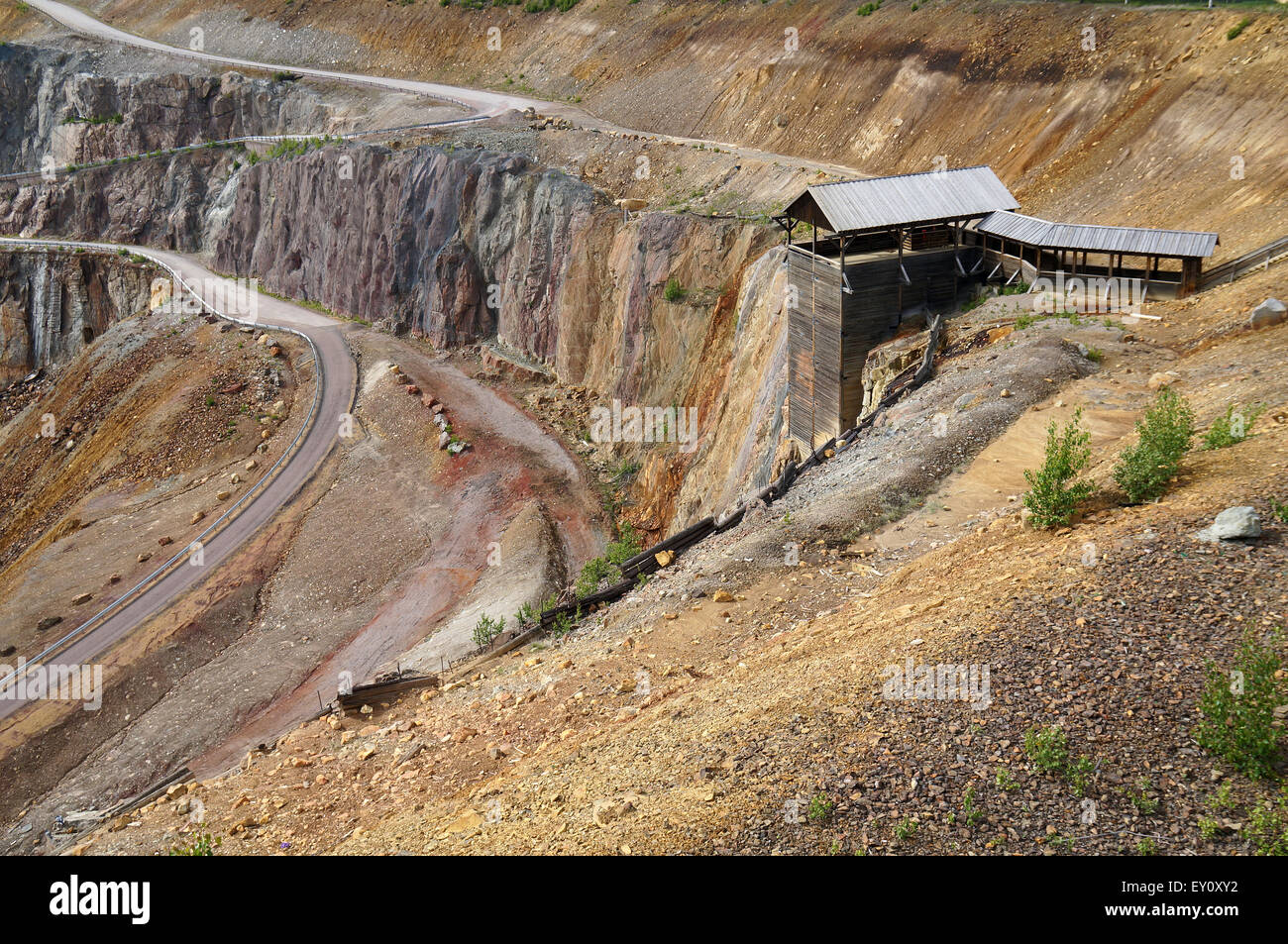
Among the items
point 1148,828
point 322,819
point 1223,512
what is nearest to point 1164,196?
point 1223,512

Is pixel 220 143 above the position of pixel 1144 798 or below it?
above

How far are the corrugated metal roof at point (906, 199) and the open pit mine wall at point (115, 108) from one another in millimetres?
48410

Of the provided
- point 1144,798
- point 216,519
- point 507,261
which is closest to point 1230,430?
point 1144,798

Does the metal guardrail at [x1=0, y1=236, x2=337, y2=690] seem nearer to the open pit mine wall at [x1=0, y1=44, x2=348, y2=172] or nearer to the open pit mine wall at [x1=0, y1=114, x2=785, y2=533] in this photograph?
the open pit mine wall at [x1=0, y1=114, x2=785, y2=533]

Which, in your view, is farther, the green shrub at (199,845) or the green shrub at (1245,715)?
the green shrub at (199,845)

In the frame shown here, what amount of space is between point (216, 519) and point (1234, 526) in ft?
104

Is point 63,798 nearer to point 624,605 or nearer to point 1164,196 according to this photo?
point 624,605

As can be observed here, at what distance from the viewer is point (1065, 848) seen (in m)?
8.62

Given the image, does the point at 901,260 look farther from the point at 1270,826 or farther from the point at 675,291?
the point at 1270,826

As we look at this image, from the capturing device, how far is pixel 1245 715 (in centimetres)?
904

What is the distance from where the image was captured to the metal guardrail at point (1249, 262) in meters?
23.1

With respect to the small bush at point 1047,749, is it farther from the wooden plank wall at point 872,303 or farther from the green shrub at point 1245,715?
the wooden plank wall at point 872,303

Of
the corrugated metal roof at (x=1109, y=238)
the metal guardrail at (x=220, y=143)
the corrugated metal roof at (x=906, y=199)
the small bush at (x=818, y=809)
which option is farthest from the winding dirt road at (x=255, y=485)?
the corrugated metal roof at (x=1109, y=238)

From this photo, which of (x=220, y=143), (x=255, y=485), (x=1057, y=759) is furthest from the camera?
(x=220, y=143)
